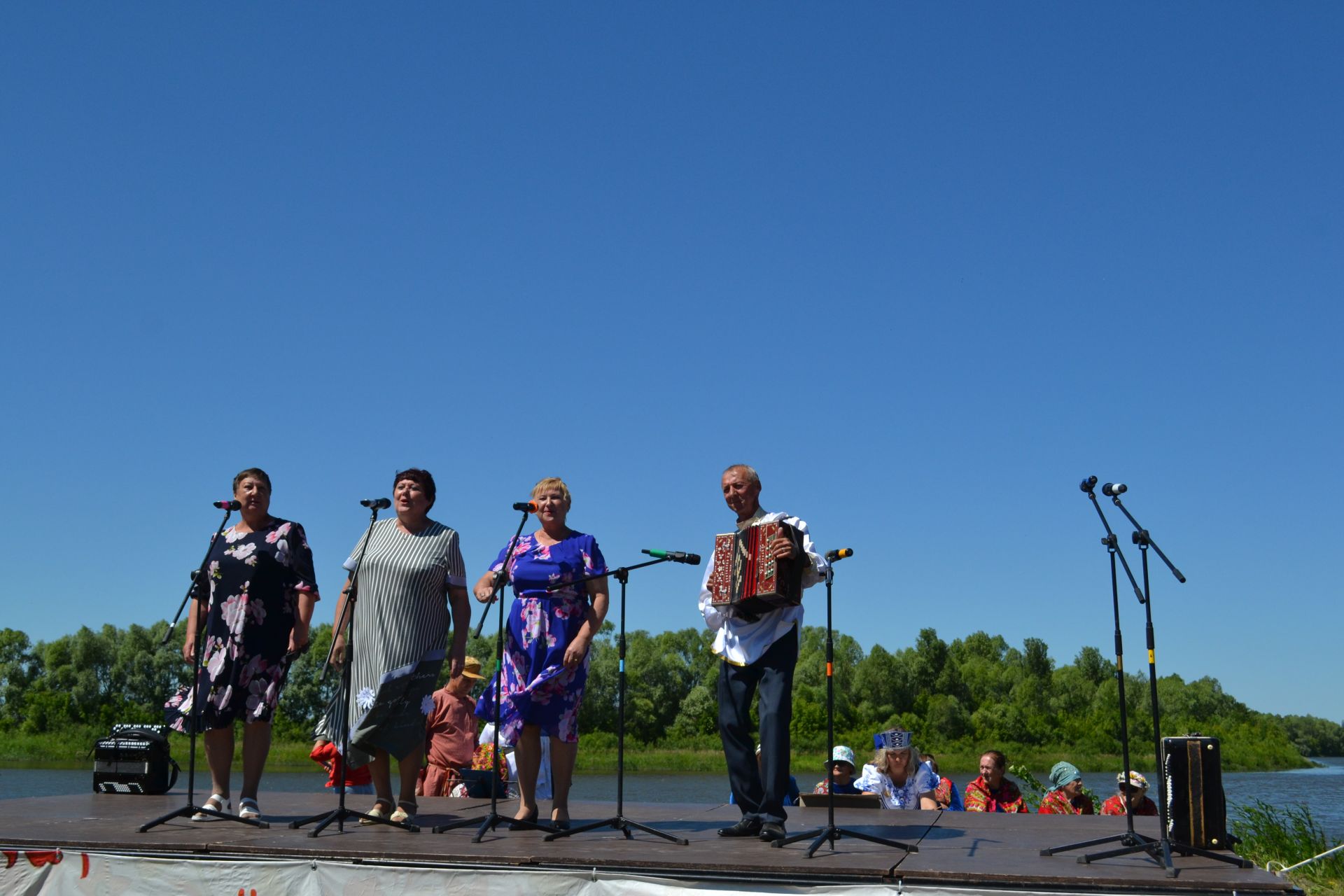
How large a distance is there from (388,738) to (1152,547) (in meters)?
3.52

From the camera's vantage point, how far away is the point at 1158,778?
14.6 ft

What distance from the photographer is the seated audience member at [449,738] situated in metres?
8.33

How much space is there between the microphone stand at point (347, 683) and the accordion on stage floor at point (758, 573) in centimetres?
169

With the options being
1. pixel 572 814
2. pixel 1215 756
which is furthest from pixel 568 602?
pixel 1215 756

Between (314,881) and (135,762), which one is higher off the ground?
(135,762)

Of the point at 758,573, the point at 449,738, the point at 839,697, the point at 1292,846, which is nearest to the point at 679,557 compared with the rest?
the point at 758,573

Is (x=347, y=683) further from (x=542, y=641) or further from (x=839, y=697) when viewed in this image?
(x=839, y=697)

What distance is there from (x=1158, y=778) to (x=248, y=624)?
4123 millimetres

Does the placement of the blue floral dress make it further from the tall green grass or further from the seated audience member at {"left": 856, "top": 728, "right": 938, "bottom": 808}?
the tall green grass

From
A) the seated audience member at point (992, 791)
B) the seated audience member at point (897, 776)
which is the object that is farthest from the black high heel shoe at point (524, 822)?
the seated audience member at point (992, 791)

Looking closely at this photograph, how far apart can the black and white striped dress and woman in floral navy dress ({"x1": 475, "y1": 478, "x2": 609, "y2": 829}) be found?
0.24 m

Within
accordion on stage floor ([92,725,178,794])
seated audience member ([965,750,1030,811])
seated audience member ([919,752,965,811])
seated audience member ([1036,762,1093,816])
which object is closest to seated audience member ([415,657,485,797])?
accordion on stage floor ([92,725,178,794])

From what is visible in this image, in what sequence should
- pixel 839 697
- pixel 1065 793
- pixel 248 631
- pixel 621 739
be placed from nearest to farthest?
pixel 621 739 → pixel 248 631 → pixel 1065 793 → pixel 839 697

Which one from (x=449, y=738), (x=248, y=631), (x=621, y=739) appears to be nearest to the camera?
(x=621, y=739)
